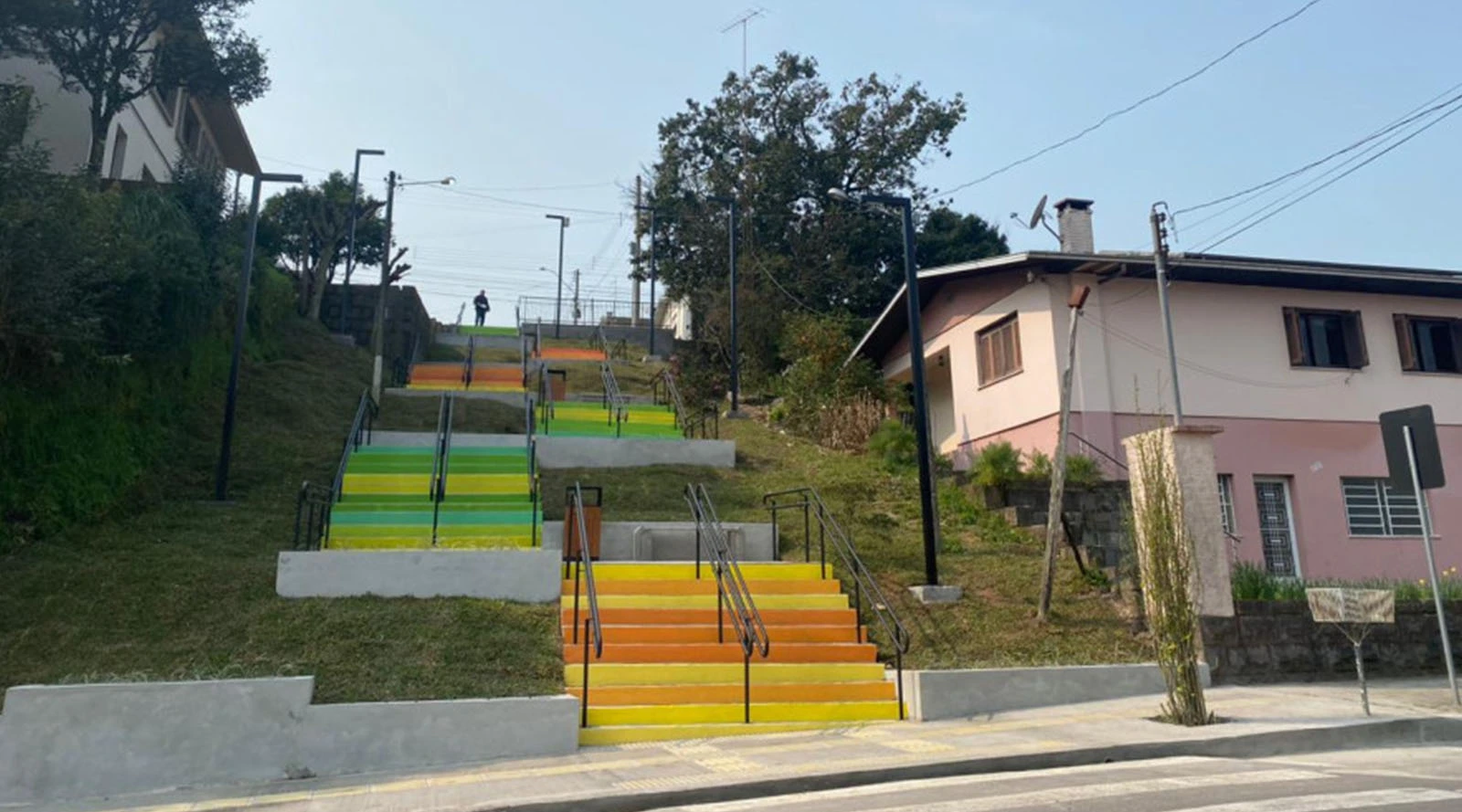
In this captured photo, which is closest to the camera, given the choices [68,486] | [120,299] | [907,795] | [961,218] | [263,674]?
[907,795]

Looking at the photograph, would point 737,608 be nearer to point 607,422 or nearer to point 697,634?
point 697,634

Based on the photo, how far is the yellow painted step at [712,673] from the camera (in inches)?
396

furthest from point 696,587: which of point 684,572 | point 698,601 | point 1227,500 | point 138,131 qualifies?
point 138,131

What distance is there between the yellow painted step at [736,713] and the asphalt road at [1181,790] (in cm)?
250

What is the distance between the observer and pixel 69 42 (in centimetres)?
1886

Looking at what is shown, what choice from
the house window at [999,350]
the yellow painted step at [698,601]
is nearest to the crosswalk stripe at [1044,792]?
the yellow painted step at [698,601]

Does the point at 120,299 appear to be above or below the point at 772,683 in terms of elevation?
above

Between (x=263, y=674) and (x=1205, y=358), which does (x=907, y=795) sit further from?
(x=1205, y=358)

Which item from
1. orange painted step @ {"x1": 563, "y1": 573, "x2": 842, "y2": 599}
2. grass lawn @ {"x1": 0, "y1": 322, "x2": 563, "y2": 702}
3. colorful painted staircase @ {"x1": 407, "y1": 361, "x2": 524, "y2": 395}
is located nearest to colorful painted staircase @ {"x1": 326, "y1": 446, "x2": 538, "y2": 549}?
grass lawn @ {"x1": 0, "y1": 322, "x2": 563, "y2": 702}

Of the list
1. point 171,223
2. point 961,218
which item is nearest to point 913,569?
point 171,223

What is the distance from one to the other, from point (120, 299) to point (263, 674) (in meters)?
7.76

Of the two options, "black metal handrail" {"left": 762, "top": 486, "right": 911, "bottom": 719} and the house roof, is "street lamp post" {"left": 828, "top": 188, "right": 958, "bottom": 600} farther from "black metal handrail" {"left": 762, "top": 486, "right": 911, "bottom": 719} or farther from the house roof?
the house roof

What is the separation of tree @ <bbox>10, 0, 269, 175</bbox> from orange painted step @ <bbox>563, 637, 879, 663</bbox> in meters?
13.4

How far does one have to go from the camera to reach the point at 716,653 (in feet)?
35.2
